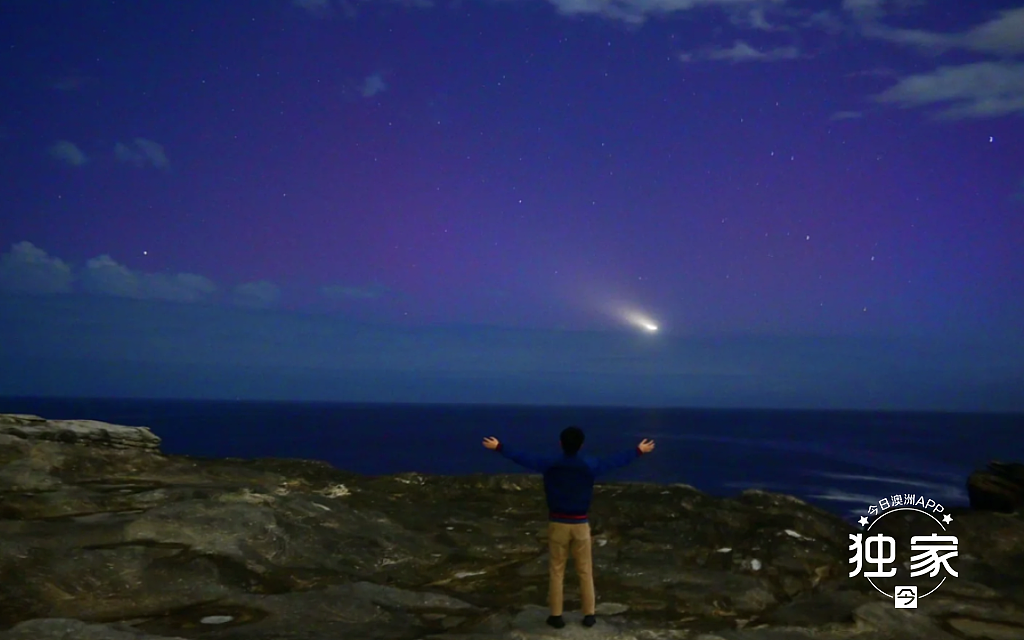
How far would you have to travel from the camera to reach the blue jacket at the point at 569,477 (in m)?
9.69

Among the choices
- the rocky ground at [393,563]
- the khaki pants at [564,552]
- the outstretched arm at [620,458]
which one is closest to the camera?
the outstretched arm at [620,458]

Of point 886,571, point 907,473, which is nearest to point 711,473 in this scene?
point 907,473

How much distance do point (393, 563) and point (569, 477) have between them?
6.37 meters

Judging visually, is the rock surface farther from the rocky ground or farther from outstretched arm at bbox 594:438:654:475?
outstretched arm at bbox 594:438:654:475

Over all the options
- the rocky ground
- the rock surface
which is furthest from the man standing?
the rock surface

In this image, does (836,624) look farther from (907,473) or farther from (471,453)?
(471,453)

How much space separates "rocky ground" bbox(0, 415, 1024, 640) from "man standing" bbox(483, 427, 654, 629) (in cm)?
63

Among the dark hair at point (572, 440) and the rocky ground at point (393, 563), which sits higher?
the dark hair at point (572, 440)

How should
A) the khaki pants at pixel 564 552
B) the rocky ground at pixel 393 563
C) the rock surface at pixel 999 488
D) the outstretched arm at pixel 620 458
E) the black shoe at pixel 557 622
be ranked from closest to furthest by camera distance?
1. the outstretched arm at pixel 620 458
2. the khaki pants at pixel 564 552
3. the black shoe at pixel 557 622
4. the rocky ground at pixel 393 563
5. the rock surface at pixel 999 488

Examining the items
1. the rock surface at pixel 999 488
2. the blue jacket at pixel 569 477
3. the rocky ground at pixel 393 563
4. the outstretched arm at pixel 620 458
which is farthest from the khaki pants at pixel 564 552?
the rock surface at pixel 999 488

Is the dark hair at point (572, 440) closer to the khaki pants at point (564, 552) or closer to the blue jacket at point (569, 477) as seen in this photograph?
the blue jacket at point (569, 477)

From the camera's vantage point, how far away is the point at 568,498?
9.70 m

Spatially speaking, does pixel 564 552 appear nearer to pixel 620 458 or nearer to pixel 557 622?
pixel 557 622

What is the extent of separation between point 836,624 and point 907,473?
129832mm
